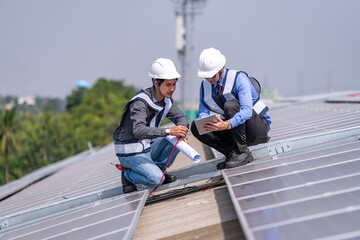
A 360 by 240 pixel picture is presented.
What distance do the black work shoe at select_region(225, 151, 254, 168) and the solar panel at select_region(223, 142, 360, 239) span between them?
200 millimetres

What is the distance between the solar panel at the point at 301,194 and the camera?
7.65 ft

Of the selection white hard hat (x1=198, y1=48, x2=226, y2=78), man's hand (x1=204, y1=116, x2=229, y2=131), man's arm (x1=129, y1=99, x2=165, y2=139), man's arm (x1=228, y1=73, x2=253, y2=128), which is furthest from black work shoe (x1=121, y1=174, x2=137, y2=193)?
white hard hat (x1=198, y1=48, x2=226, y2=78)

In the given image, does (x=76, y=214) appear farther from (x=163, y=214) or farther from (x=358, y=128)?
(x=358, y=128)

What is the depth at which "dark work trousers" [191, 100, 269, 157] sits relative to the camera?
4652 mm

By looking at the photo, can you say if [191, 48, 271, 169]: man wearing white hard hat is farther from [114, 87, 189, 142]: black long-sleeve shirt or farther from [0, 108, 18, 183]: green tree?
[0, 108, 18, 183]: green tree

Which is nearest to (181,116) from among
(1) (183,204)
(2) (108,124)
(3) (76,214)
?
(1) (183,204)

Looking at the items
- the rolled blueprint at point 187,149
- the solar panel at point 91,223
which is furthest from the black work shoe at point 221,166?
the solar panel at point 91,223

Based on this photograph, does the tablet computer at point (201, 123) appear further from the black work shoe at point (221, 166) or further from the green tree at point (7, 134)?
the green tree at point (7, 134)

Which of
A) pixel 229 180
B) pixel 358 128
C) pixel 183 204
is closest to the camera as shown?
pixel 229 180

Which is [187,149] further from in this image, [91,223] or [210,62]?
[91,223]

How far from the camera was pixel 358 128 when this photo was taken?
16.1 feet

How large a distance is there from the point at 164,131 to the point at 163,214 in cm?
108

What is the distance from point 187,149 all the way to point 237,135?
69cm

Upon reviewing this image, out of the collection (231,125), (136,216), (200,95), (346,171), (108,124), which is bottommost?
(108,124)
